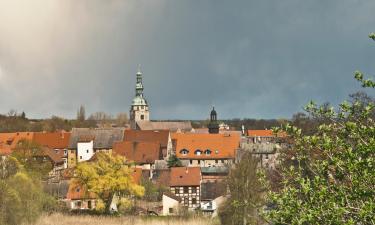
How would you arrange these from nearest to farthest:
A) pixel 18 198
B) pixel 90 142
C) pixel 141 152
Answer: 1. pixel 18 198
2. pixel 141 152
3. pixel 90 142

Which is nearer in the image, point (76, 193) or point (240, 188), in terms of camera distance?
point (240, 188)

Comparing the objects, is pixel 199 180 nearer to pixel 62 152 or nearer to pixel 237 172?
pixel 237 172

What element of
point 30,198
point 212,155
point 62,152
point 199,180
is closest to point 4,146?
point 62,152

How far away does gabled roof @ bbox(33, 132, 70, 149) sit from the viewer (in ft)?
314

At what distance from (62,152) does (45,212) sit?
158ft

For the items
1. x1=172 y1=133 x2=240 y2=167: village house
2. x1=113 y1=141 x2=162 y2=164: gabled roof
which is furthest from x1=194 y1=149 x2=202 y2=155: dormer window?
x1=113 y1=141 x2=162 y2=164: gabled roof

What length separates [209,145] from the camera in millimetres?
90500

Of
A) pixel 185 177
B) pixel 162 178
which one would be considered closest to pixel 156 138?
pixel 162 178

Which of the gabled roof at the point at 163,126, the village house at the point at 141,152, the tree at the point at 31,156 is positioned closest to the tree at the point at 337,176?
the tree at the point at 31,156

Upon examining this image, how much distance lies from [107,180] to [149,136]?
130 feet

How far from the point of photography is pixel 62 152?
94938mm

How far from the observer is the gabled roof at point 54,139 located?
314ft

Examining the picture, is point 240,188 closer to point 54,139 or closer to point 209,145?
point 209,145

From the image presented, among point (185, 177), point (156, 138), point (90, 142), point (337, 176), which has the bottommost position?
point (185, 177)
